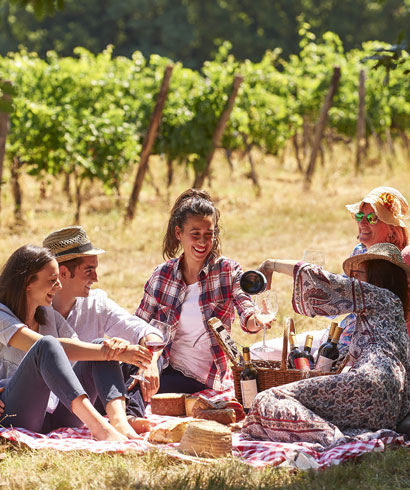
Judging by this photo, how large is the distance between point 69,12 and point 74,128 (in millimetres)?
35453

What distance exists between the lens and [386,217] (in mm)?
4875

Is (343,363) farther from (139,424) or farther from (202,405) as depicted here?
(139,424)

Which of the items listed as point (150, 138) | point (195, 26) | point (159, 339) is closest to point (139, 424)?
point (159, 339)

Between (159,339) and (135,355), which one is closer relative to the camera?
(135,355)

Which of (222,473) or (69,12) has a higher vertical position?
(69,12)

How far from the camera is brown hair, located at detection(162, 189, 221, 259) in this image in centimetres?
473

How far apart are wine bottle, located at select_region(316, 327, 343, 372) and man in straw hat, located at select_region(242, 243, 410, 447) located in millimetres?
272

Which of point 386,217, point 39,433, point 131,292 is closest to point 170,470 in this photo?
point 39,433

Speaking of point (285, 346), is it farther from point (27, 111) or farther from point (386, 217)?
point (27, 111)

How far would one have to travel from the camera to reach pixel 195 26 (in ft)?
151

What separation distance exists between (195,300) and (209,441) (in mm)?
1268

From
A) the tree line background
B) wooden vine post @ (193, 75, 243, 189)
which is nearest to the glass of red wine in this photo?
wooden vine post @ (193, 75, 243, 189)

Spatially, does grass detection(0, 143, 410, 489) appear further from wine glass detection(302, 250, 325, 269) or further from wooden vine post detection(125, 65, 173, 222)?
wine glass detection(302, 250, 325, 269)

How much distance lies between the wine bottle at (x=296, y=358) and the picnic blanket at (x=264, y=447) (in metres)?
0.59
